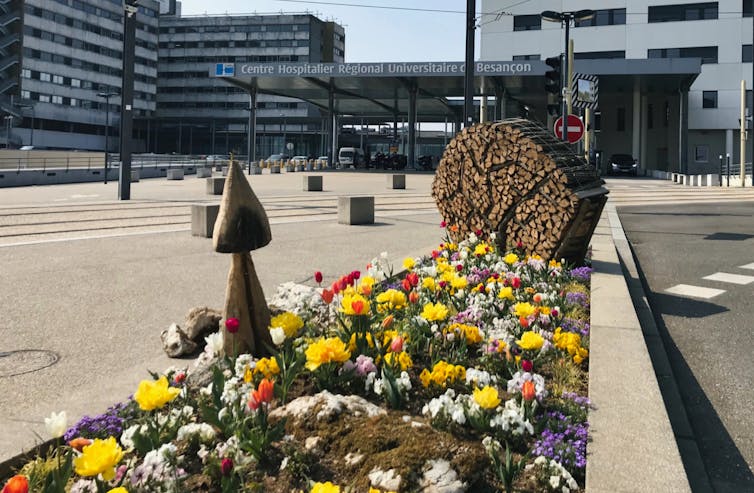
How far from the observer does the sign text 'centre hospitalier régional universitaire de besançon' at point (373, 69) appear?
43.1m

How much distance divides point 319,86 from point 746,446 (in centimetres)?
5188

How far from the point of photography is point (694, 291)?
7625mm

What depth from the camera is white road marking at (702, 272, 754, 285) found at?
808 centimetres

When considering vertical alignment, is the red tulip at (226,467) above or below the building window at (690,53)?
below

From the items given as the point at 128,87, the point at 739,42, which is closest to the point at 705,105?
the point at 739,42

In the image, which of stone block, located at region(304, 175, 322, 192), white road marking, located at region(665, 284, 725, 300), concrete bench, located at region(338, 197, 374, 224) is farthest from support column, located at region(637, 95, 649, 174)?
white road marking, located at region(665, 284, 725, 300)

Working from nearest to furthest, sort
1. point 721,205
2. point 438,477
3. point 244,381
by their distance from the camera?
point 438,477, point 244,381, point 721,205

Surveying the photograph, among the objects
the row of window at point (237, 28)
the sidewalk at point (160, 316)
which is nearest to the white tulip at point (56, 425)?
the sidewalk at point (160, 316)

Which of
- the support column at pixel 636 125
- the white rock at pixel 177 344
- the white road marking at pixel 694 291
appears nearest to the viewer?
the white rock at pixel 177 344

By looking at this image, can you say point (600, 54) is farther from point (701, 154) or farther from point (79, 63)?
point (79, 63)

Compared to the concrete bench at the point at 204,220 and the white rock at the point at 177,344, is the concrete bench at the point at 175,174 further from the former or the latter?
the white rock at the point at 177,344

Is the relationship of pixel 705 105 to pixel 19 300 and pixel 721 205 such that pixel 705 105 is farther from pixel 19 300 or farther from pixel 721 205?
pixel 19 300

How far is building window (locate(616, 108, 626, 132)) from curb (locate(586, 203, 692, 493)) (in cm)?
5539

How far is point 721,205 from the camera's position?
71.4 feet
